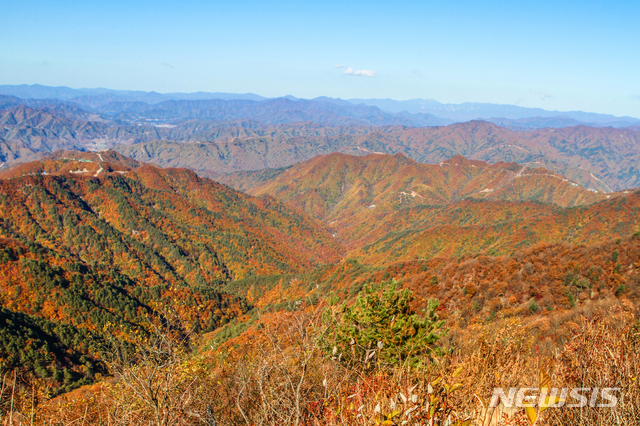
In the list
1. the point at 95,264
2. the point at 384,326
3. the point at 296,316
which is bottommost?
the point at 95,264

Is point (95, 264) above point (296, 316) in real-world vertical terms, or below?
→ below

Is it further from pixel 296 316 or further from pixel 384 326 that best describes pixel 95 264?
pixel 296 316

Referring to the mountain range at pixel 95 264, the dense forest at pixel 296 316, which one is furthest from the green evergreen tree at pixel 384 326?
the mountain range at pixel 95 264

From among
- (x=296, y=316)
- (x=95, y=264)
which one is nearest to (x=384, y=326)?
(x=296, y=316)

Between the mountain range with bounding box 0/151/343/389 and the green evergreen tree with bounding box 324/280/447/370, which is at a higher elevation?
the green evergreen tree with bounding box 324/280/447/370

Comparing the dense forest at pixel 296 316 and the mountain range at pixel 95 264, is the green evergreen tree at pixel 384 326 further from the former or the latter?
the mountain range at pixel 95 264

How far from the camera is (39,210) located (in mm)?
147875

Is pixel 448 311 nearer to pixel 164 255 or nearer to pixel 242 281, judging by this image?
pixel 242 281

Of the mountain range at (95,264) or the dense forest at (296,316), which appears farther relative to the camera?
the mountain range at (95,264)

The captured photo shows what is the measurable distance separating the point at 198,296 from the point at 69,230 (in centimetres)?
8692

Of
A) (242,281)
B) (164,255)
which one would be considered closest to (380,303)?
(242,281)

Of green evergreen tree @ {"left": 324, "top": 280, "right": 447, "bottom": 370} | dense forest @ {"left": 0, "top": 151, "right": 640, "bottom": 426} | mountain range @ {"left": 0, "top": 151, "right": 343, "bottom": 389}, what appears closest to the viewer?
dense forest @ {"left": 0, "top": 151, "right": 640, "bottom": 426}

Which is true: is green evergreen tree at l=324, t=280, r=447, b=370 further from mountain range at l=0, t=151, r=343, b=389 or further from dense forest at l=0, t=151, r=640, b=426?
mountain range at l=0, t=151, r=343, b=389

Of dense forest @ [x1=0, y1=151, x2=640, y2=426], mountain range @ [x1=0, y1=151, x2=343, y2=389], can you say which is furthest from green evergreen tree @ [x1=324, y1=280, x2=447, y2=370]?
mountain range @ [x1=0, y1=151, x2=343, y2=389]
